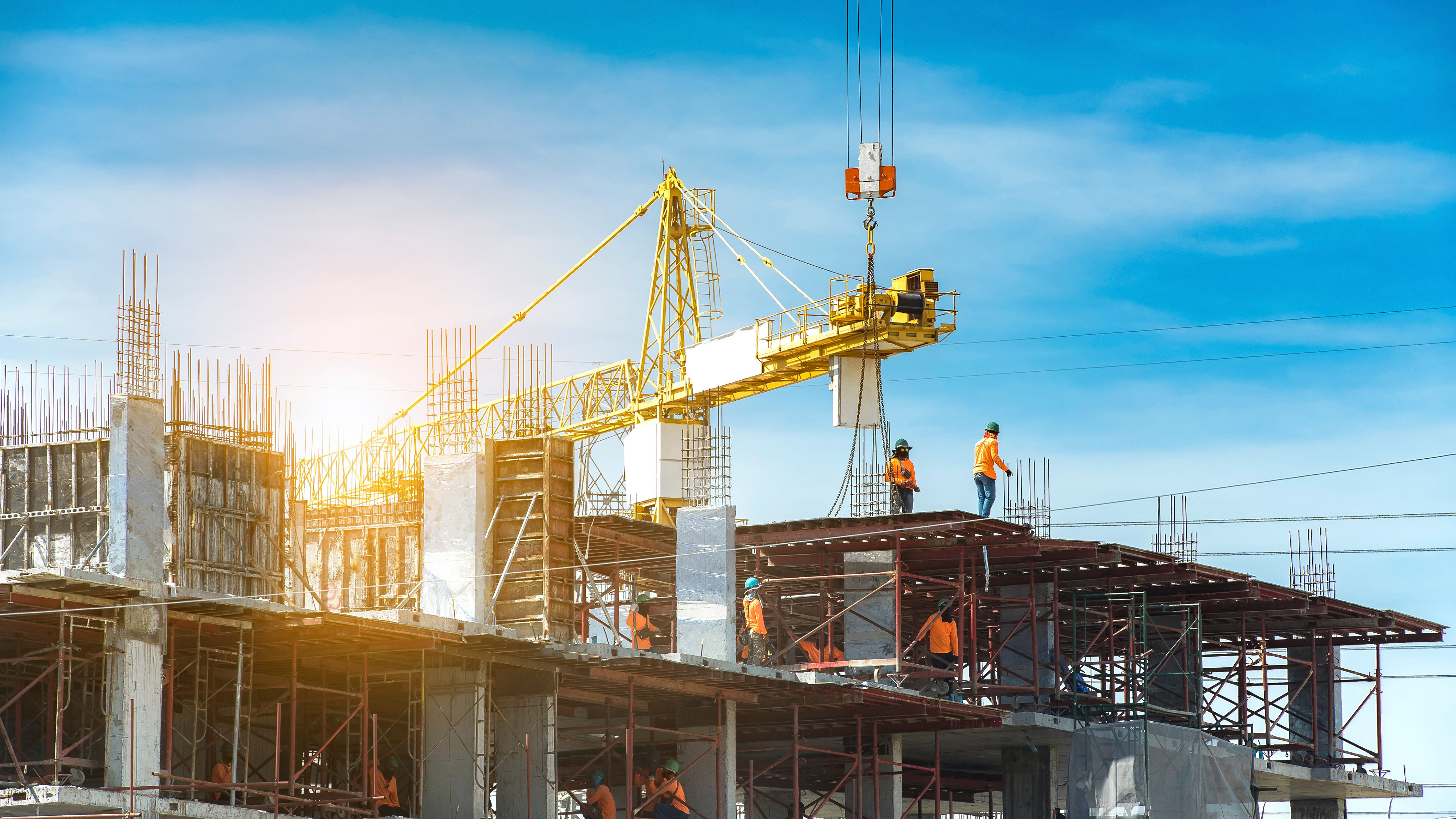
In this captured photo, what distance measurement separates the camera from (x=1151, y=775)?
38500 mm

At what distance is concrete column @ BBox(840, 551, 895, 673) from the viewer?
39875mm

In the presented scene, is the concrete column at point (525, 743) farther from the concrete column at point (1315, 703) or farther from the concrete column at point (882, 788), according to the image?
the concrete column at point (1315, 703)

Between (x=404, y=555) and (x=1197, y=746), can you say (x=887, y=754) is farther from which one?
(x=404, y=555)

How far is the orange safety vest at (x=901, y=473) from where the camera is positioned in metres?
40.9

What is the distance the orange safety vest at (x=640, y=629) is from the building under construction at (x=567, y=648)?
16 centimetres

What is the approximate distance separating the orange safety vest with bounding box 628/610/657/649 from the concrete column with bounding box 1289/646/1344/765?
A: 59.3ft

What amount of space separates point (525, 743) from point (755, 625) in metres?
6.22

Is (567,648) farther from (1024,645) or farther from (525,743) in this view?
(1024,645)

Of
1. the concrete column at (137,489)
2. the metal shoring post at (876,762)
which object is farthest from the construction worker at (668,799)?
the concrete column at (137,489)

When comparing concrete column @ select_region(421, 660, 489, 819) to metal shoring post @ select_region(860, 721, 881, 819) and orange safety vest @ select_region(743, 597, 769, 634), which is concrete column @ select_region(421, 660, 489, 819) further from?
metal shoring post @ select_region(860, 721, 881, 819)

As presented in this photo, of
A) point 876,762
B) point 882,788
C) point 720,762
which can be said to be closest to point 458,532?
point 720,762

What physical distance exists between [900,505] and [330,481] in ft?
176

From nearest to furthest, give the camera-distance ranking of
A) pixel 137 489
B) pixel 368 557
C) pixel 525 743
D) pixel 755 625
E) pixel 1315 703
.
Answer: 1. pixel 137 489
2. pixel 525 743
3. pixel 755 625
4. pixel 368 557
5. pixel 1315 703

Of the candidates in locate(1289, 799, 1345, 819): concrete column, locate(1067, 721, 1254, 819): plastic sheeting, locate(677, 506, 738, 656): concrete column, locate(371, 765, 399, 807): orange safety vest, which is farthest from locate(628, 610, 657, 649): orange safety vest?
locate(1289, 799, 1345, 819): concrete column
